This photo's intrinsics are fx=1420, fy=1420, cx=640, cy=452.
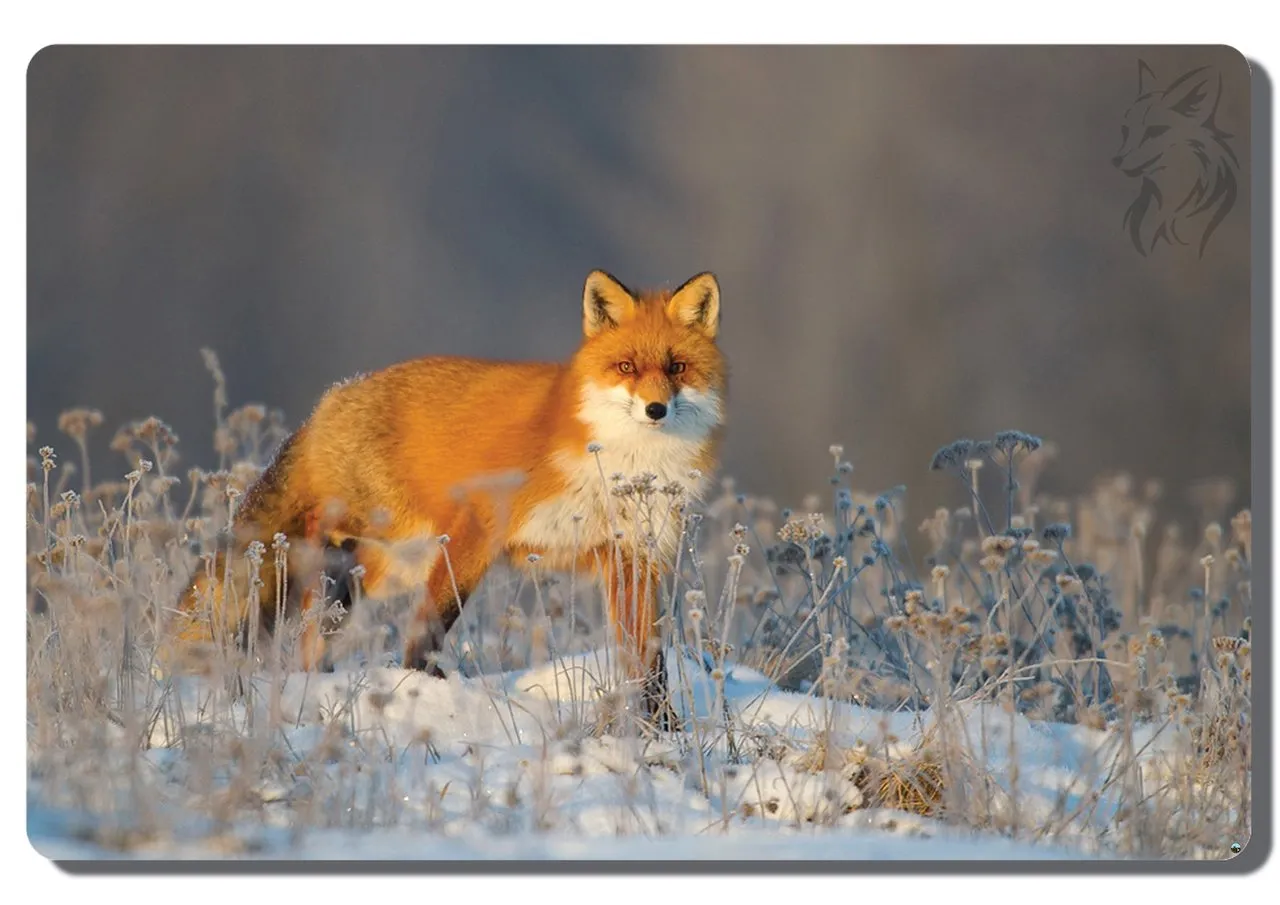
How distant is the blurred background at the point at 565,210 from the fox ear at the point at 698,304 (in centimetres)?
34

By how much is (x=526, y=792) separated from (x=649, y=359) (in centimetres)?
127

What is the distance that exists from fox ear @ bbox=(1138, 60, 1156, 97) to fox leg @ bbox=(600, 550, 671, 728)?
1943 millimetres

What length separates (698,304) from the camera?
4.11 m

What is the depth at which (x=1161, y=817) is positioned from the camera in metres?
3.48

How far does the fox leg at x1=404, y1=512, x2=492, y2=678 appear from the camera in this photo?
13.6ft

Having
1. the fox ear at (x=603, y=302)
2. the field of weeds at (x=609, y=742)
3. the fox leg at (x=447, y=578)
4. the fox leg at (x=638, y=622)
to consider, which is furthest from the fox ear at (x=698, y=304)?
the fox leg at (x=447, y=578)

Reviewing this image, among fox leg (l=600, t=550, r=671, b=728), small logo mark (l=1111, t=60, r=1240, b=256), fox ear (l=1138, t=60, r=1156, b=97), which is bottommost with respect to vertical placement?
fox leg (l=600, t=550, r=671, b=728)

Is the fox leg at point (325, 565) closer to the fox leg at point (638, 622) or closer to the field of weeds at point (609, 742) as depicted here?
the field of weeds at point (609, 742)

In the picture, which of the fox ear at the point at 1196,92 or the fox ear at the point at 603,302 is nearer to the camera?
the fox ear at the point at 1196,92

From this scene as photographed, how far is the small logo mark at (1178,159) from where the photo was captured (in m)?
3.96

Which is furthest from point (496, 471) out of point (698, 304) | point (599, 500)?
point (698, 304)

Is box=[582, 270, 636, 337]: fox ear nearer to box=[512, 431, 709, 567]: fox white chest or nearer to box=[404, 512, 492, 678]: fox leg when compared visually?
box=[512, 431, 709, 567]: fox white chest

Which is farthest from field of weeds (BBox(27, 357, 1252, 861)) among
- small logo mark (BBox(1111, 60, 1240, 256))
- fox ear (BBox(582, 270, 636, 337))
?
small logo mark (BBox(1111, 60, 1240, 256))

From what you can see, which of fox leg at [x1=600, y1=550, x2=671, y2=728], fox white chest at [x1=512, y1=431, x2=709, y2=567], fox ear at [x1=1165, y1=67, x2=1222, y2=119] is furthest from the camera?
fox white chest at [x1=512, y1=431, x2=709, y2=567]
